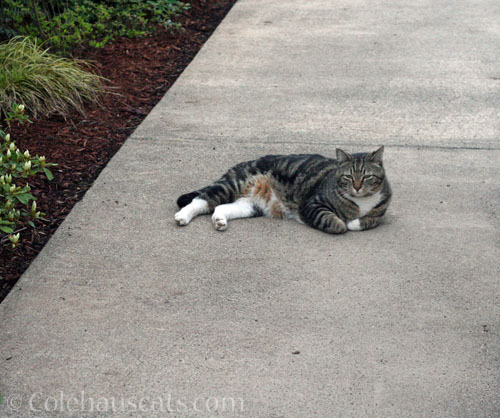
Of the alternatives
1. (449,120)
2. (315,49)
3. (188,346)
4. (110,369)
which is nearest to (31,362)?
(110,369)

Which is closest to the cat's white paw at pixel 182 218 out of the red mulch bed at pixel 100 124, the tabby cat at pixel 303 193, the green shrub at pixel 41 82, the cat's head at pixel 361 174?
the tabby cat at pixel 303 193

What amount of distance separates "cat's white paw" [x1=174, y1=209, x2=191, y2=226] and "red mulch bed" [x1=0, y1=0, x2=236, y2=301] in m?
0.88

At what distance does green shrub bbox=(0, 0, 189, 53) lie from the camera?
789cm

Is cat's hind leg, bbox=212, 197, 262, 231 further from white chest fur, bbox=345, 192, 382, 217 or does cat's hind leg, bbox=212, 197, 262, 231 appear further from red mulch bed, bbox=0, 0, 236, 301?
red mulch bed, bbox=0, 0, 236, 301

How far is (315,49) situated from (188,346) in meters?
5.47

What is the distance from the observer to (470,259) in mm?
4656

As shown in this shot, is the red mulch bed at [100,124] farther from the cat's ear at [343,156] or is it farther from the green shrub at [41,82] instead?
the cat's ear at [343,156]

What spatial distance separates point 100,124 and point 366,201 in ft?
9.38

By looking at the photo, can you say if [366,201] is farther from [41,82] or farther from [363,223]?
[41,82]

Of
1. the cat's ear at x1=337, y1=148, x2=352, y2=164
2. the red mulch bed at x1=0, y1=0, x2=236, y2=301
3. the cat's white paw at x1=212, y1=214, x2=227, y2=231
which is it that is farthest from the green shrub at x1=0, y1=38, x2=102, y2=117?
the cat's ear at x1=337, y1=148, x2=352, y2=164

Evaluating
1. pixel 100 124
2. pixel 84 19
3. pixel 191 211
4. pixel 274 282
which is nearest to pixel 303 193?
pixel 191 211

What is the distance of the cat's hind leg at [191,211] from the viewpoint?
5094 mm

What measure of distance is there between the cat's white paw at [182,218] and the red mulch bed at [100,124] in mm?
877

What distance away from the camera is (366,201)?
16.6 ft
